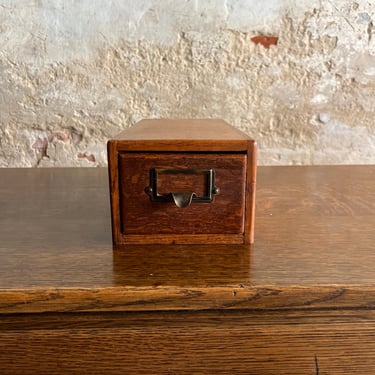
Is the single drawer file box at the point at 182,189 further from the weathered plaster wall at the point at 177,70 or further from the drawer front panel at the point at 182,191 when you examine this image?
the weathered plaster wall at the point at 177,70

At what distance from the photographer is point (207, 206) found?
658mm

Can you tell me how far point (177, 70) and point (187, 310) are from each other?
2.71 ft

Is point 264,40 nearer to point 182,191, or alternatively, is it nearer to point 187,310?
point 182,191

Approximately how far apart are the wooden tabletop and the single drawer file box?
0.02 metres

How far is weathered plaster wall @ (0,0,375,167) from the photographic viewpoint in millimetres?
1200

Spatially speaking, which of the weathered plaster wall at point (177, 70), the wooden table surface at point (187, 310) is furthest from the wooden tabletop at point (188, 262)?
the weathered plaster wall at point (177, 70)

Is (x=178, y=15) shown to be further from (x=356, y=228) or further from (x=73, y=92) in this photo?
(x=356, y=228)

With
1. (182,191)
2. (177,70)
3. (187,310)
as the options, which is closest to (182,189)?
(182,191)

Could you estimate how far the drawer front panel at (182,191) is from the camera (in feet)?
2.10

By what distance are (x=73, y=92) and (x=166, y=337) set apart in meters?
0.84

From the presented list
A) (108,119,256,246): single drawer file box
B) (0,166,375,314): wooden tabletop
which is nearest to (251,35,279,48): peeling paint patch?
(0,166,375,314): wooden tabletop

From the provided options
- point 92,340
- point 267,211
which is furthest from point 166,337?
point 267,211

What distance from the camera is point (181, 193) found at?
0.64 meters

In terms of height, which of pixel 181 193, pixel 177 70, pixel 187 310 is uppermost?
pixel 177 70
